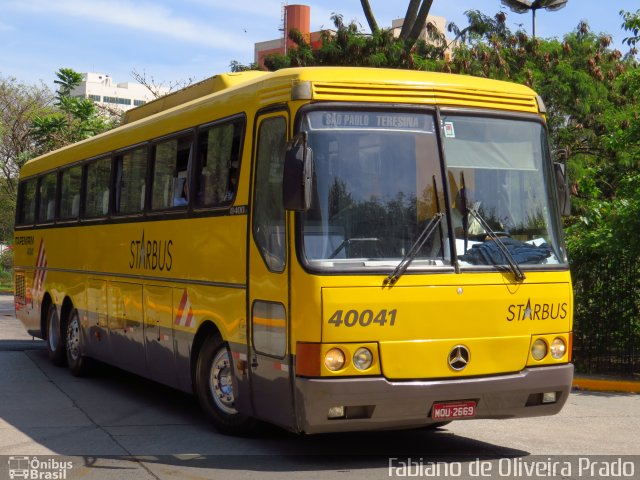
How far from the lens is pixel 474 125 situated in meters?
8.58

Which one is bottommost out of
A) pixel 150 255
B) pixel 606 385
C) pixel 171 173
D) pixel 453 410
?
pixel 606 385

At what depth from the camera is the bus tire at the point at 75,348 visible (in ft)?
46.4

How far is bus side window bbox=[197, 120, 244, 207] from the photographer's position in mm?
9281

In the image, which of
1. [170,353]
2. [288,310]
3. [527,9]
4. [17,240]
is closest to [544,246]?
[288,310]

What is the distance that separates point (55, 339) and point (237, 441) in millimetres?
6943

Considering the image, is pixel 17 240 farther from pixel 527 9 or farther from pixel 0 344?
pixel 527 9

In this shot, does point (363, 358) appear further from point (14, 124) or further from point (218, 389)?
point (14, 124)

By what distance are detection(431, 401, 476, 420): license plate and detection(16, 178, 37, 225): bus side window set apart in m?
11.0

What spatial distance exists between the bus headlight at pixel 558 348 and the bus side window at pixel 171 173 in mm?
4002

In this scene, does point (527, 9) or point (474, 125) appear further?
point (527, 9)

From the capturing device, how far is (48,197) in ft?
53.6

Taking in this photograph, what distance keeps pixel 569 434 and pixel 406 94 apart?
156 inches

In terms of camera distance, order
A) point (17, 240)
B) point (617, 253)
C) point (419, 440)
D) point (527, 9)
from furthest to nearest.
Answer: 1. point (527, 9)
2. point (17, 240)
3. point (617, 253)
4. point (419, 440)

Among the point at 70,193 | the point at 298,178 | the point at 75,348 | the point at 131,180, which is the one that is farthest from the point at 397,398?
the point at 70,193
